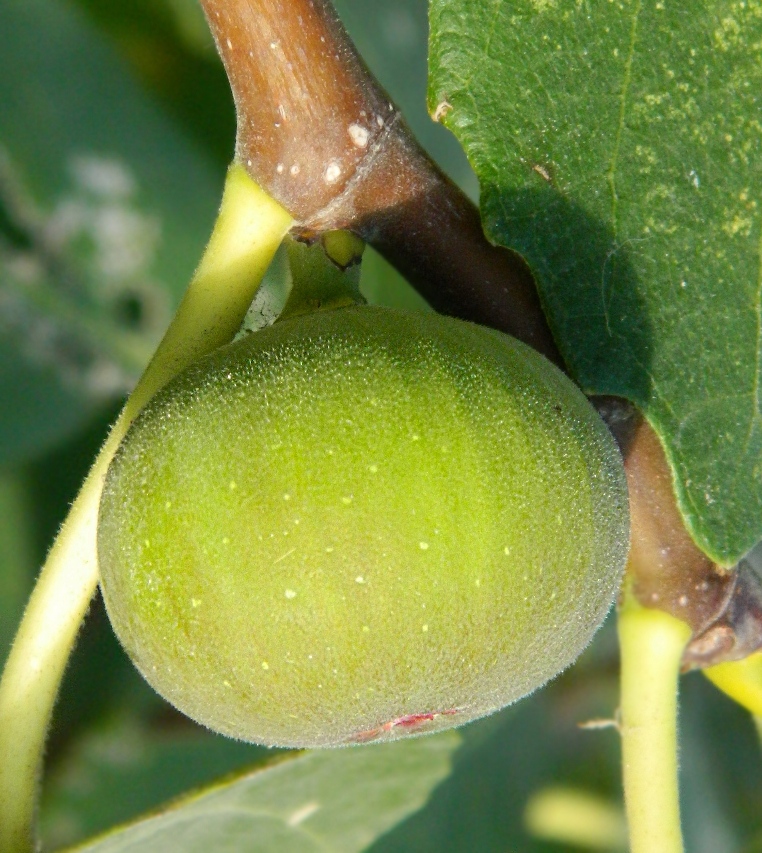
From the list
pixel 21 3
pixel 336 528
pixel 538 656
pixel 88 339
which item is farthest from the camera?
pixel 88 339

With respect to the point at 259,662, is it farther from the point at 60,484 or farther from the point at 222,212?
the point at 60,484

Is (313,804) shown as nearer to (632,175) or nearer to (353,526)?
(353,526)

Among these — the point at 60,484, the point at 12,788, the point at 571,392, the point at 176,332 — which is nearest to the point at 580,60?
the point at 571,392

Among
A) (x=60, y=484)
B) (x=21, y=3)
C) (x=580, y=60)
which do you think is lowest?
(x=60, y=484)

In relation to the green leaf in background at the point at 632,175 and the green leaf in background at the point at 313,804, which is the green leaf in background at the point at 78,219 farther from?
the green leaf in background at the point at 632,175

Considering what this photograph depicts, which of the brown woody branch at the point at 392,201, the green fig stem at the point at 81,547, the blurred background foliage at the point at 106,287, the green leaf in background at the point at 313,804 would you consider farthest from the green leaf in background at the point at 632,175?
the blurred background foliage at the point at 106,287

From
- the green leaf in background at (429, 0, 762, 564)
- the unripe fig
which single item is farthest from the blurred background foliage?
the unripe fig

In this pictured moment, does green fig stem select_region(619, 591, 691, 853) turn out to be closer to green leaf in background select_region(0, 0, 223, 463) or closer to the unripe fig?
the unripe fig
